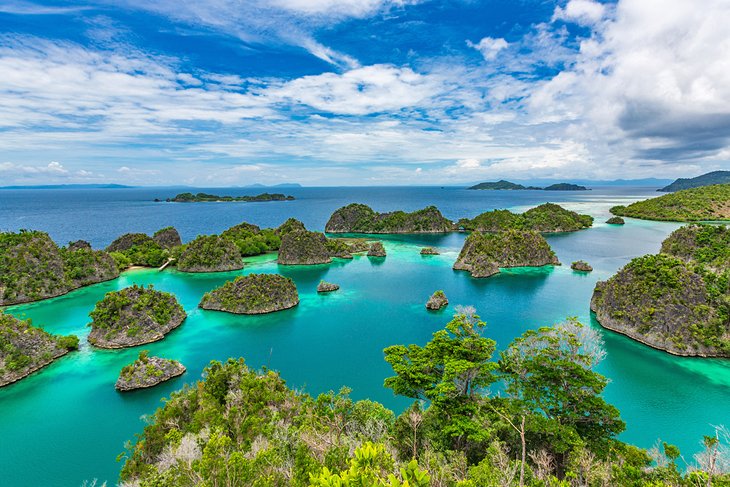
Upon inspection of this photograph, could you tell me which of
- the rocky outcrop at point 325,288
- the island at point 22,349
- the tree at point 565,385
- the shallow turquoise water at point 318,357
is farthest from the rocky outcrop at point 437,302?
the island at point 22,349

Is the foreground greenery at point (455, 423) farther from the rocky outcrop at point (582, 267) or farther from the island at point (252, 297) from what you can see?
the rocky outcrop at point (582, 267)

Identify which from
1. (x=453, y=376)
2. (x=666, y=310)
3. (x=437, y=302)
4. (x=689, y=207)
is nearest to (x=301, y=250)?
(x=437, y=302)

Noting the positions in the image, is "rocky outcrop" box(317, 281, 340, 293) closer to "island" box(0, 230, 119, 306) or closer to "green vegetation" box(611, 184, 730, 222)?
"island" box(0, 230, 119, 306)

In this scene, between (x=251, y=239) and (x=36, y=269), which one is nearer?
(x=36, y=269)

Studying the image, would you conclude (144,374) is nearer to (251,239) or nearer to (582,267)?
(251,239)

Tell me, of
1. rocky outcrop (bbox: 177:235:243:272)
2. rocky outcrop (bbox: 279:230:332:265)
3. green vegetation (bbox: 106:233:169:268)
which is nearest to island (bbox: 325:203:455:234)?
rocky outcrop (bbox: 279:230:332:265)

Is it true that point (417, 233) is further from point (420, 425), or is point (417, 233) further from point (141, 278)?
point (420, 425)

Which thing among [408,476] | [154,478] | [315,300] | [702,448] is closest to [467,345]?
[408,476]
